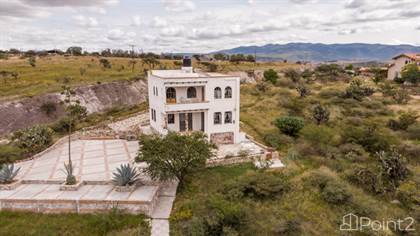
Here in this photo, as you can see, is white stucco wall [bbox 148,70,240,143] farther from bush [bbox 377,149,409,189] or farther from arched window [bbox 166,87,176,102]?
bush [bbox 377,149,409,189]

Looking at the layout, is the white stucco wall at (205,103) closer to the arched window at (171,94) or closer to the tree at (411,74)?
the arched window at (171,94)

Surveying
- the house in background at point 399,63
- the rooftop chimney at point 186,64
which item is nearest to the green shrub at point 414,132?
the rooftop chimney at point 186,64

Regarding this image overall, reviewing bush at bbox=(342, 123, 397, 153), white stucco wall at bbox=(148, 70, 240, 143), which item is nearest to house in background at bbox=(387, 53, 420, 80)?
bush at bbox=(342, 123, 397, 153)

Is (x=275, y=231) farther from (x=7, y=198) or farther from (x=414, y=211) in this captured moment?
(x=7, y=198)

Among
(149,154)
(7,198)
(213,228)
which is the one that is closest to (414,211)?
(213,228)

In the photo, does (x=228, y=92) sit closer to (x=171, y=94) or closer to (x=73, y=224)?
(x=171, y=94)

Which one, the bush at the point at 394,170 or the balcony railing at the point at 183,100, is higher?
the balcony railing at the point at 183,100
